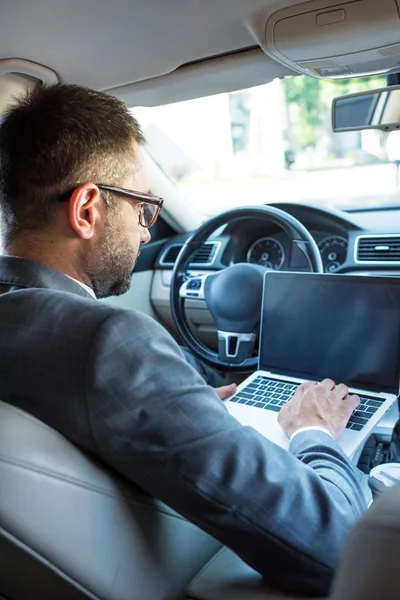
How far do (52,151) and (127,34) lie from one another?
715mm

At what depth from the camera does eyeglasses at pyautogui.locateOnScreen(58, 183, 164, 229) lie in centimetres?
148

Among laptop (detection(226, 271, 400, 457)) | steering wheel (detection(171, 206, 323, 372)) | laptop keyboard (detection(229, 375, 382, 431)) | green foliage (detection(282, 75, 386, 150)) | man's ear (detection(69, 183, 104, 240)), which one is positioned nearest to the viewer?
man's ear (detection(69, 183, 104, 240))

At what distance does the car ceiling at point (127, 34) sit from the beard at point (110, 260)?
0.67m

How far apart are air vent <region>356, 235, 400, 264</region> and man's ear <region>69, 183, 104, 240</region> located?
1.56 meters

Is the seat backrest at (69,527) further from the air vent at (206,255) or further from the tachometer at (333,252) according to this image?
the air vent at (206,255)

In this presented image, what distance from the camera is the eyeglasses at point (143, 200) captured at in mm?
1481

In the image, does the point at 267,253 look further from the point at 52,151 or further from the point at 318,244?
the point at 52,151

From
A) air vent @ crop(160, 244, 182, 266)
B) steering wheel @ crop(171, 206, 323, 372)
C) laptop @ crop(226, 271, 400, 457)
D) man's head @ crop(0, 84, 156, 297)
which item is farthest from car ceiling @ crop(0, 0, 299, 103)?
air vent @ crop(160, 244, 182, 266)

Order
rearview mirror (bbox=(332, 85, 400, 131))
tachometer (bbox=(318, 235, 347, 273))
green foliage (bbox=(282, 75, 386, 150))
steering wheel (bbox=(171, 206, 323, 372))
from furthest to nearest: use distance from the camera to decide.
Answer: green foliage (bbox=(282, 75, 386, 150)), tachometer (bbox=(318, 235, 347, 273)), steering wheel (bbox=(171, 206, 323, 372)), rearview mirror (bbox=(332, 85, 400, 131))

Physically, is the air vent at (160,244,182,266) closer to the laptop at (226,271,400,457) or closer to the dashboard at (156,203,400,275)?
the dashboard at (156,203,400,275)

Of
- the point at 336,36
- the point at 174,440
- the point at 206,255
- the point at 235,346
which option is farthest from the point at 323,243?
the point at 174,440

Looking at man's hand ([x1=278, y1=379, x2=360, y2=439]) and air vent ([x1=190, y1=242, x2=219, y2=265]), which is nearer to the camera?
man's hand ([x1=278, y1=379, x2=360, y2=439])

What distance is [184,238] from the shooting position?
3674mm

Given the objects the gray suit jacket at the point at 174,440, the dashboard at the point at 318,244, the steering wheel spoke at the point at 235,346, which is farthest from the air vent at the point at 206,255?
the gray suit jacket at the point at 174,440
